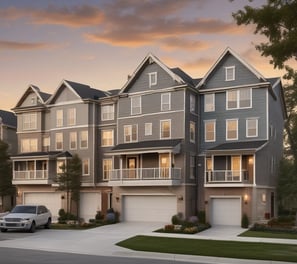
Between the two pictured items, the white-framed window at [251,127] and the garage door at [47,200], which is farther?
the garage door at [47,200]

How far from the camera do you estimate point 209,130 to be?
1645 inches

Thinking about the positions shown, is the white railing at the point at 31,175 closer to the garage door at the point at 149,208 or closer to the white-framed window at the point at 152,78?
the garage door at the point at 149,208

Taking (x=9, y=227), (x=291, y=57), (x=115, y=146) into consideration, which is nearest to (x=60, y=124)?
(x=115, y=146)

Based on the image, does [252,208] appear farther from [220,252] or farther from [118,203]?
[220,252]

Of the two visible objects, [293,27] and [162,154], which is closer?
[293,27]

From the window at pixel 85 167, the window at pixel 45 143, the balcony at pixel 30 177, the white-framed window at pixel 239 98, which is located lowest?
the balcony at pixel 30 177

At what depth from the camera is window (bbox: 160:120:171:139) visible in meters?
40.9

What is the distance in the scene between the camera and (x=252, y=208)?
1453 inches

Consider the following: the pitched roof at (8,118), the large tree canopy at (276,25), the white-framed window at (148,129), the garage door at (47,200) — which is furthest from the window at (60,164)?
the large tree canopy at (276,25)

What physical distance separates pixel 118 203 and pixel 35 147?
1330 cm

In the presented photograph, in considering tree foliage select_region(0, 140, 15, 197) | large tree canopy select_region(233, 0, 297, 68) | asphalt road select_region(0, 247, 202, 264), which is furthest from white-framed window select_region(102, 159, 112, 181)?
large tree canopy select_region(233, 0, 297, 68)

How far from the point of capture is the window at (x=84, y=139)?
4675 centimetres

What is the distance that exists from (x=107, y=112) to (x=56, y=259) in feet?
92.5

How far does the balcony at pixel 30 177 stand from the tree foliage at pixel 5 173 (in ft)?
9.73
